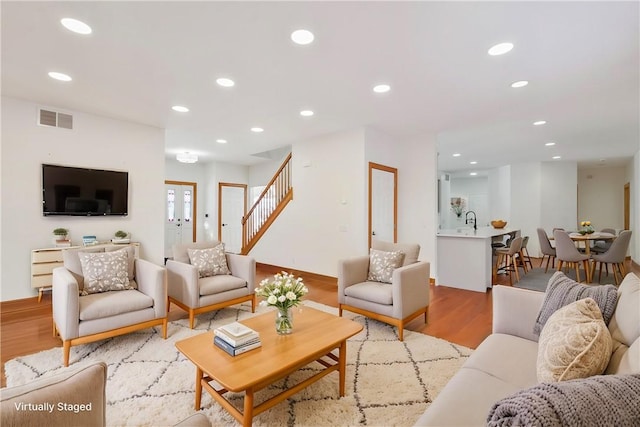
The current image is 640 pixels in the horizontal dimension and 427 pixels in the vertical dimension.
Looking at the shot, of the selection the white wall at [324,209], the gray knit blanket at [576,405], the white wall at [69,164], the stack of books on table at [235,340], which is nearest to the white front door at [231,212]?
the white wall at [324,209]

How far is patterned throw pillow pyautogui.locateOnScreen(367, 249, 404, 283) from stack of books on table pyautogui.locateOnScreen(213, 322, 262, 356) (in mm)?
1865

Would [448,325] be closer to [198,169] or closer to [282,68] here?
[282,68]

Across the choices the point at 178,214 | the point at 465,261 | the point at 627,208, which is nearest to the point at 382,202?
the point at 465,261

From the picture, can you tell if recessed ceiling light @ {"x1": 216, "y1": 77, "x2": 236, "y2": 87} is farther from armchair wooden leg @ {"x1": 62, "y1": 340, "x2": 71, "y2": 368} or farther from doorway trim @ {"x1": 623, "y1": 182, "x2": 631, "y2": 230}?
doorway trim @ {"x1": 623, "y1": 182, "x2": 631, "y2": 230}

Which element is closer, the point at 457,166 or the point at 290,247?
the point at 290,247

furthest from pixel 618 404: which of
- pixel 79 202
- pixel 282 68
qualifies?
pixel 79 202

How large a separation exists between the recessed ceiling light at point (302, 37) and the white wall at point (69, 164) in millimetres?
3513

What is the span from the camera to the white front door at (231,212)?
8.64 metres

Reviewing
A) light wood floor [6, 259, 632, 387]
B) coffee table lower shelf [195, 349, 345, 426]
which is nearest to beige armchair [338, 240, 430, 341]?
light wood floor [6, 259, 632, 387]

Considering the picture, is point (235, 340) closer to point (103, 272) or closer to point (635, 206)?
point (103, 272)

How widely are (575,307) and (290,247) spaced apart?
4.88 meters

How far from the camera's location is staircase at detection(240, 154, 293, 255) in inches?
252

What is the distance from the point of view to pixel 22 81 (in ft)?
10.7

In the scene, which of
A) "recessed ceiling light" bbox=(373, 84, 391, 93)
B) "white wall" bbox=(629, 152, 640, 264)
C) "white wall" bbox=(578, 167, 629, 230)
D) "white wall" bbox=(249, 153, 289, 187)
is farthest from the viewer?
"white wall" bbox=(578, 167, 629, 230)
